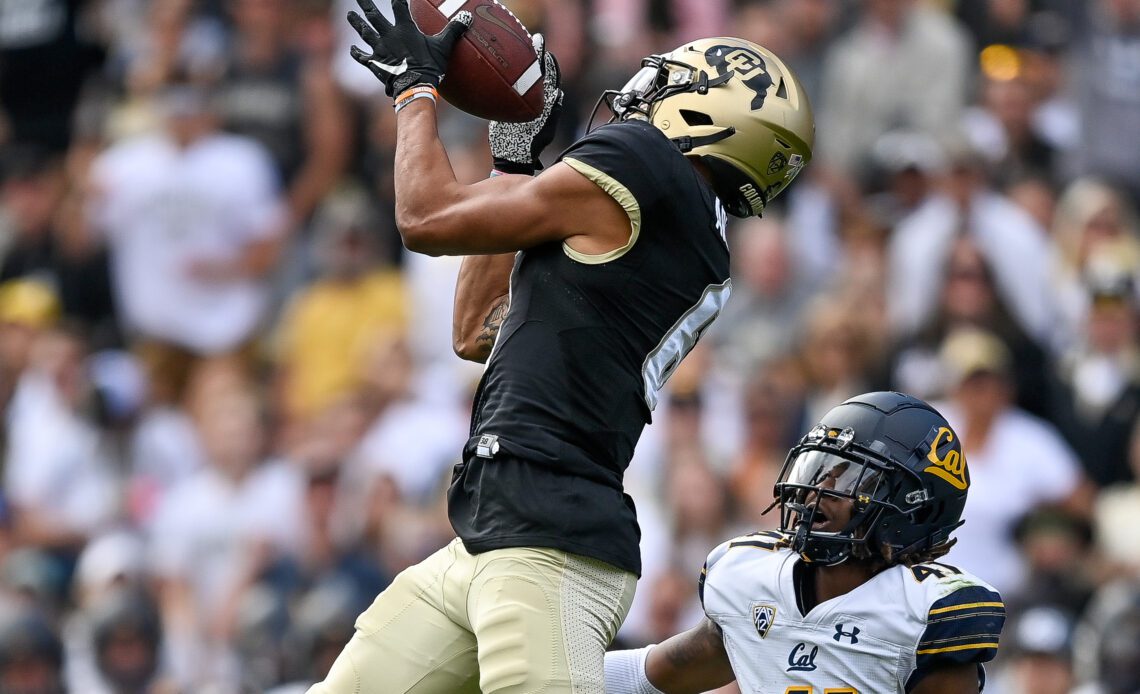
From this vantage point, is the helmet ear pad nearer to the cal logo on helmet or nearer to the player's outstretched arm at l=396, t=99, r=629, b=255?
the cal logo on helmet

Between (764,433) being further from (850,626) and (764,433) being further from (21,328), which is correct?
(21,328)

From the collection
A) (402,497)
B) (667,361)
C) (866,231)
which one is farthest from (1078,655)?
(667,361)

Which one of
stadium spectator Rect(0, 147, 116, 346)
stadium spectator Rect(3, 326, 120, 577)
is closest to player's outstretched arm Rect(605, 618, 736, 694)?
stadium spectator Rect(3, 326, 120, 577)

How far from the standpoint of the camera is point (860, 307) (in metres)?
8.09

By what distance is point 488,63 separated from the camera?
3.89 meters

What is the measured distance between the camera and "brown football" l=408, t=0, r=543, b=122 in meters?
3.90

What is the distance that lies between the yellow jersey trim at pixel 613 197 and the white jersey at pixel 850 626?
836 millimetres

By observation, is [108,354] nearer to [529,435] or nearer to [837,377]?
[837,377]

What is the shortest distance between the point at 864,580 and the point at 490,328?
964 mm

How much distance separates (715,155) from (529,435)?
0.71m

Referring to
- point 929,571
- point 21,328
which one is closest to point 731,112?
point 929,571

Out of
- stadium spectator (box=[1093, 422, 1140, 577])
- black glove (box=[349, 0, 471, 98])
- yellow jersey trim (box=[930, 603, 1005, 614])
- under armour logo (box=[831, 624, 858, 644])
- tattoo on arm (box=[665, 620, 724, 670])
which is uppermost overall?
black glove (box=[349, 0, 471, 98])

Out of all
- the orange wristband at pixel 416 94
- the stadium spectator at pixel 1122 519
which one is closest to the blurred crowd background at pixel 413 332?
the stadium spectator at pixel 1122 519

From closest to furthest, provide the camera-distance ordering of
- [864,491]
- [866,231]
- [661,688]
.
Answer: [864,491] < [661,688] < [866,231]
